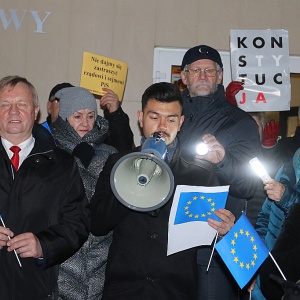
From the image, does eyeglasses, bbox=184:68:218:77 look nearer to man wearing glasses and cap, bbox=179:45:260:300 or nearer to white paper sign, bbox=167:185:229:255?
man wearing glasses and cap, bbox=179:45:260:300

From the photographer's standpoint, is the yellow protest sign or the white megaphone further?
the yellow protest sign

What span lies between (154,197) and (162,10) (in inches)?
148

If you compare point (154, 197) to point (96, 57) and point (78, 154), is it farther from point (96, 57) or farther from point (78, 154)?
point (96, 57)

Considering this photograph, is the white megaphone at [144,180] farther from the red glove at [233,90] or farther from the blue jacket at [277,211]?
the red glove at [233,90]

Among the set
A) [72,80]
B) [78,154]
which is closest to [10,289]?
[78,154]

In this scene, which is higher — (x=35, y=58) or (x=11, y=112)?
(x=35, y=58)

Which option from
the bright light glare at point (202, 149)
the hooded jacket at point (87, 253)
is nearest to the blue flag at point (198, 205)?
the bright light glare at point (202, 149)

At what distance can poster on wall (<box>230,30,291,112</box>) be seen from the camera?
5.41m

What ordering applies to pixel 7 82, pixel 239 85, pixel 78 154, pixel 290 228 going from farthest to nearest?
pixel 239 85 < pixel 78 154 < pixel 7 82 < pixel 290 228

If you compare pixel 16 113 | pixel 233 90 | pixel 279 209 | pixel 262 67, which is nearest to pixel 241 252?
pixel 279 209

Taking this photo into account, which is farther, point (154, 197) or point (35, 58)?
point (35, 58)

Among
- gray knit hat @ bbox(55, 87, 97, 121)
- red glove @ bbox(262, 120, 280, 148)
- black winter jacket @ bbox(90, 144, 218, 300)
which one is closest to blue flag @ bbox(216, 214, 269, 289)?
black winter jacket @ bbox(90, 144, 218, 300)

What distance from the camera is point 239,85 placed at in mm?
4477

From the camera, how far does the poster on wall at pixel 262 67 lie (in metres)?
5.41
